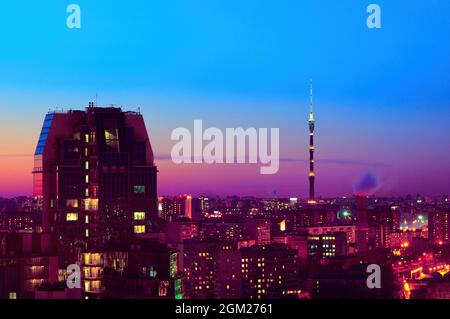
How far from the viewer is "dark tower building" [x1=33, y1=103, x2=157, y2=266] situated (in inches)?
785

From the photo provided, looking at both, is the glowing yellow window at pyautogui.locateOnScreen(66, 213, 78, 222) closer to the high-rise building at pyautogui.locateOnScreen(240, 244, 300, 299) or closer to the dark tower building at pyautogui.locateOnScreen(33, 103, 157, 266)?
the dark tower building at pyautogui.locateOnScreen(33, 103, 157, 266)

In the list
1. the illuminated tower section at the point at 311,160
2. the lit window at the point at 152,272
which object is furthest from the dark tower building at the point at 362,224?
the lit window at the point at 152,272

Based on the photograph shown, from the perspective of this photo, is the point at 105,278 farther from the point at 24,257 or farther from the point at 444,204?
the point at 444,204

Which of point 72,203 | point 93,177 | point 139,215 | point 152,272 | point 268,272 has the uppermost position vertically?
point 93,177

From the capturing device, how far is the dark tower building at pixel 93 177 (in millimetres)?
19938

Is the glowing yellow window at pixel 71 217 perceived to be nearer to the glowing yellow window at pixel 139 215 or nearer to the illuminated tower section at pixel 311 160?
the glowing yellow window at pixel 139 215

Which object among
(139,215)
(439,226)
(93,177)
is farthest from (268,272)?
(439,226)

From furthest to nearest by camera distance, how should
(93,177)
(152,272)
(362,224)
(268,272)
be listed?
1. (362,224)
2. (268,272)
3. (93,177)
4. (152,272)

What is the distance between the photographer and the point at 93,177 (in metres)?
20.4

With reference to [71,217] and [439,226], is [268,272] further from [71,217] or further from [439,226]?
[439,226]

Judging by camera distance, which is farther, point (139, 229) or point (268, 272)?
point (268, 272)

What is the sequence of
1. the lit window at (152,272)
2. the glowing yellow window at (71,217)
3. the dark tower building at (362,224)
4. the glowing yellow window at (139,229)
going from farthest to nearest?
the dark tower building at (362,224)
the glowing yellow window at (139,229)
the glowing yellow window at (71,217)
the lit window at (152,272)
